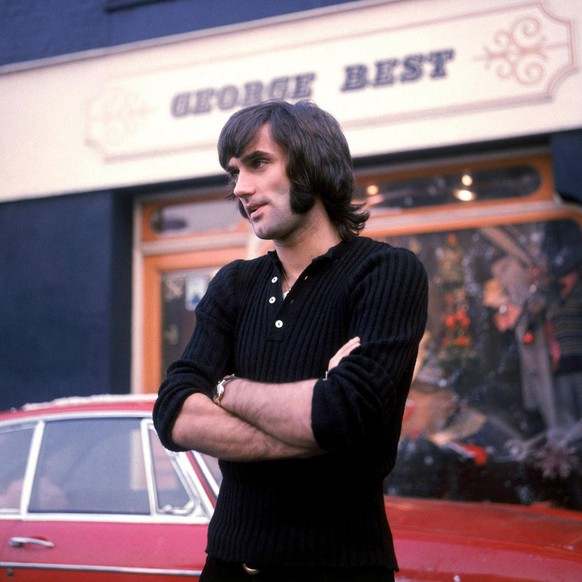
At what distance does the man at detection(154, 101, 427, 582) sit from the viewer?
5.72 feet

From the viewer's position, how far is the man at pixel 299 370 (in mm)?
1744

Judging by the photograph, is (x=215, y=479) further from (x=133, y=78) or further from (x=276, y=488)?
(x=133, y=78)

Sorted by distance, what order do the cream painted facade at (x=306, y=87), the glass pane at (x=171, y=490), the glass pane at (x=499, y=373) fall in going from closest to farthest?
the glass pane at (x=171, y=490)
the glass pane at (x=499, y=373)
the cream painted facade at (x=306, y=87)

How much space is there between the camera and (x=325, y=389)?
1729 mm

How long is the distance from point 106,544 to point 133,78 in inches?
179

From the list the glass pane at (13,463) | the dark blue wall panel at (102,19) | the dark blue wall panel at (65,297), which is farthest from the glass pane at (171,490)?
the dark blue wall panel at (102,19)

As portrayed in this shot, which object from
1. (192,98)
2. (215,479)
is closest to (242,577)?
(215,479)

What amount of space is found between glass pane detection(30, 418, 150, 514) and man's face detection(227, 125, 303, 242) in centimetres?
179

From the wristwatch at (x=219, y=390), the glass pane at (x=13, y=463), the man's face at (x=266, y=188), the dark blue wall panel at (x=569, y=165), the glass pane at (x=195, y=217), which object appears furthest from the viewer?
the glass pane at (x=195, y=217)

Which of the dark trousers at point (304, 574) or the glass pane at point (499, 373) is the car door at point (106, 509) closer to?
the dark trousers at point (304, 574)

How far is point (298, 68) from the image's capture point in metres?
6.40

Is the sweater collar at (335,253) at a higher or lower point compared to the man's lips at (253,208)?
lower

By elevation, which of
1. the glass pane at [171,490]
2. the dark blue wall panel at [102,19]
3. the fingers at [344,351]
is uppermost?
the dark blue wall panel at [102,19]

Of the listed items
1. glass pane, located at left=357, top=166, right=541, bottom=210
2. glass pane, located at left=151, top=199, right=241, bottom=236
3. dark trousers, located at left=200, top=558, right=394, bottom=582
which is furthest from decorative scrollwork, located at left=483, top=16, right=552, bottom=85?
dark trousers, located at left=200, top=558, right=394, bottom=582
